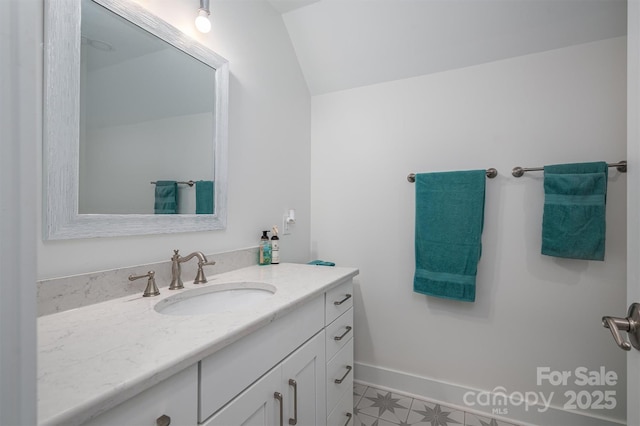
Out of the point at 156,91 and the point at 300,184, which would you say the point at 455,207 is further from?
the point at 156,91

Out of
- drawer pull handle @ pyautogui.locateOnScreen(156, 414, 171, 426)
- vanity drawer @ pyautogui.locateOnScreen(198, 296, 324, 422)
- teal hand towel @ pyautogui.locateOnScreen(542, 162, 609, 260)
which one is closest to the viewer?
drawer pull handle @ pyautogui.locateOnScreen(156, 414, 171, 426)

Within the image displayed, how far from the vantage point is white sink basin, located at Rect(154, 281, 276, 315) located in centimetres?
104

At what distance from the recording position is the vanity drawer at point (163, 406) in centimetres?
50

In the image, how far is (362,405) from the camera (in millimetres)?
1753

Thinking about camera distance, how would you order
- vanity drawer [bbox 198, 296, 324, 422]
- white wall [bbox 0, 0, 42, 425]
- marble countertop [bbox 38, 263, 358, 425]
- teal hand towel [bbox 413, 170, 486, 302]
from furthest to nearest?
teal hand towel [bbox 413, 170, 486, 302]
vanity drawer [bbox 198, 296, 324, 422]
marble countertop [bbox 38, 263, 358, 425]
white wall [bbox 0, 0, 42, 425]

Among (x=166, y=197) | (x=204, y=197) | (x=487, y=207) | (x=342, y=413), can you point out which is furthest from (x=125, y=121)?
(x=487, y=207)

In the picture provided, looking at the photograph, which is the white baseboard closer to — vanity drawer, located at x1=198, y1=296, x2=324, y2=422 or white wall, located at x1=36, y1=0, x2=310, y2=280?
white wall, located at x1=36, y1=0, x2=310, y2=280

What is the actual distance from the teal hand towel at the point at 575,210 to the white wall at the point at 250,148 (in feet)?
4.72

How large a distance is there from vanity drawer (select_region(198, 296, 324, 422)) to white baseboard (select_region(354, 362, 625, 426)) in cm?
116

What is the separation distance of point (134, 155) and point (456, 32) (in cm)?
174

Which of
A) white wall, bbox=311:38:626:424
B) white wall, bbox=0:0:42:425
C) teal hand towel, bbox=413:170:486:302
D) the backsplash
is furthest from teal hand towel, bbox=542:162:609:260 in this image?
white wall, bbox=0:0:42:425

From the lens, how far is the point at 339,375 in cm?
131

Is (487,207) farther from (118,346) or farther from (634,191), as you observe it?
(118,346)

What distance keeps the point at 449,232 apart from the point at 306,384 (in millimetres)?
1162
